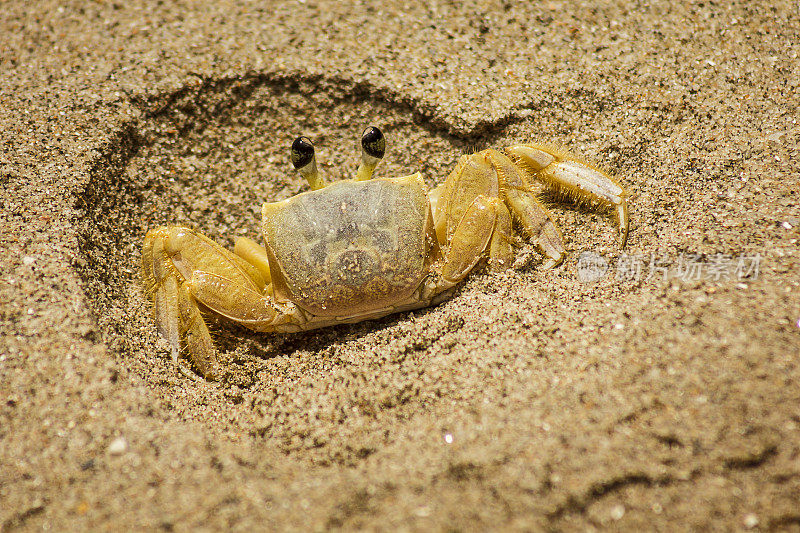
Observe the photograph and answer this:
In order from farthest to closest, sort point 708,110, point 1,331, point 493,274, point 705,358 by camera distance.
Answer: point 708,110
point 493,274
point 1,331
point 705,358

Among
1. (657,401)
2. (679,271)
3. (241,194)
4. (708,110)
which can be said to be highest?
(708,110)

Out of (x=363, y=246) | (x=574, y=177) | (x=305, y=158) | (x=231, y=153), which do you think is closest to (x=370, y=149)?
(x=305, y=158)

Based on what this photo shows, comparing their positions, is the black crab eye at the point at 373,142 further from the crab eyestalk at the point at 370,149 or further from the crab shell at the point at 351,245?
the crab shell at the point at 351,245

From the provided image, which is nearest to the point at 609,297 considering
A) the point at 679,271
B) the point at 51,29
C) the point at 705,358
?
the point at 679,271

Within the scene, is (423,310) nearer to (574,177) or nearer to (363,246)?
(363,246)

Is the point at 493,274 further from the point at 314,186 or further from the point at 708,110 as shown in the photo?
the point at 708,110

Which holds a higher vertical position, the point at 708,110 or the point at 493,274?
the point at 708,110

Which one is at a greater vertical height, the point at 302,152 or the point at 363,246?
the point at 302,152
